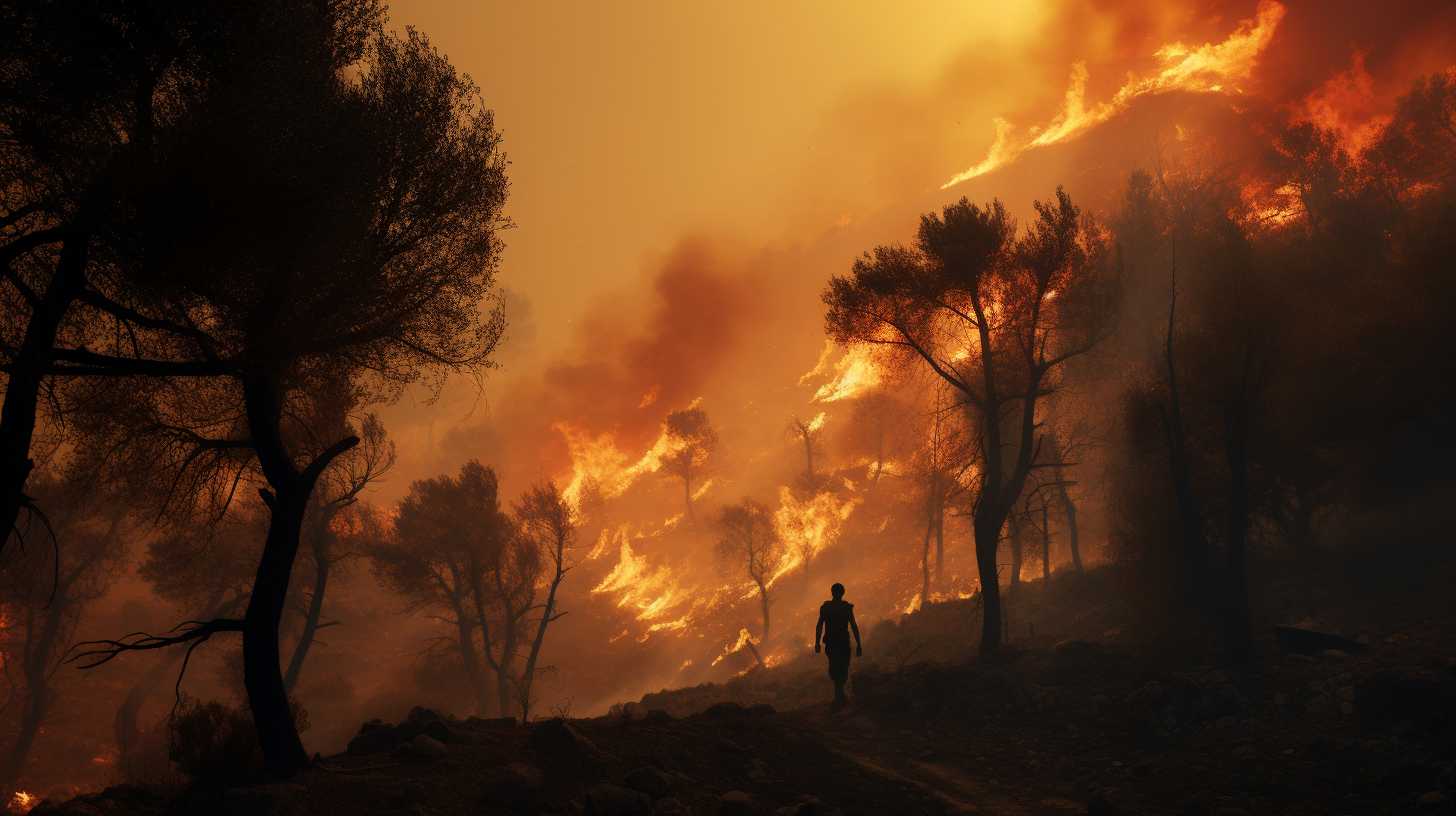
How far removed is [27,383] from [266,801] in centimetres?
546

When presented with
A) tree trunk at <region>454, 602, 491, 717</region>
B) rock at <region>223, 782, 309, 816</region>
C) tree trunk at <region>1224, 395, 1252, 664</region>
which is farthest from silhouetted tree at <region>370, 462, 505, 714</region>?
tree trunk at <region>1224, 395, 1252, 664</region>

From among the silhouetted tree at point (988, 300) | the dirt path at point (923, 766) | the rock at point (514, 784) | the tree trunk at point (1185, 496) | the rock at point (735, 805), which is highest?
the silhouetted tree at point (988, 300)

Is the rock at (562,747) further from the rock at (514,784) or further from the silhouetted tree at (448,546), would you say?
the silhouetted tree at (448,546)

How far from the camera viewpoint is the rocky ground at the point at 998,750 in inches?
383

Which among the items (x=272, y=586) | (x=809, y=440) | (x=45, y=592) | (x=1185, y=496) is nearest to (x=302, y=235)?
(x=272, y=586)

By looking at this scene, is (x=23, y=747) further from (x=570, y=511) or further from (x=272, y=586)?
(x=272, y=586)

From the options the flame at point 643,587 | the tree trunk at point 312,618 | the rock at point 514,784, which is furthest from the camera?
the flame at point 643,587

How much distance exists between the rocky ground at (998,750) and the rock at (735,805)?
27 millimetres

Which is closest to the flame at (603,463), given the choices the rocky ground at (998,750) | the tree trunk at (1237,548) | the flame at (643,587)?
the flame at (643,587)

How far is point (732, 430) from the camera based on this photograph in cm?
12662

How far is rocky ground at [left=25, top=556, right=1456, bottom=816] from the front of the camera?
9.72m

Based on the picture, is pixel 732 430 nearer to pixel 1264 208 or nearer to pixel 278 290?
pixel 1264 208

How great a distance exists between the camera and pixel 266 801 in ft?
27.7

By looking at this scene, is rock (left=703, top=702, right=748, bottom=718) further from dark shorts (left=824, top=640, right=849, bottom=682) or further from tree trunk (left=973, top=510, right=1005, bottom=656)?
tree trunk (left=973, top=510, right=1005, bottom=656)
